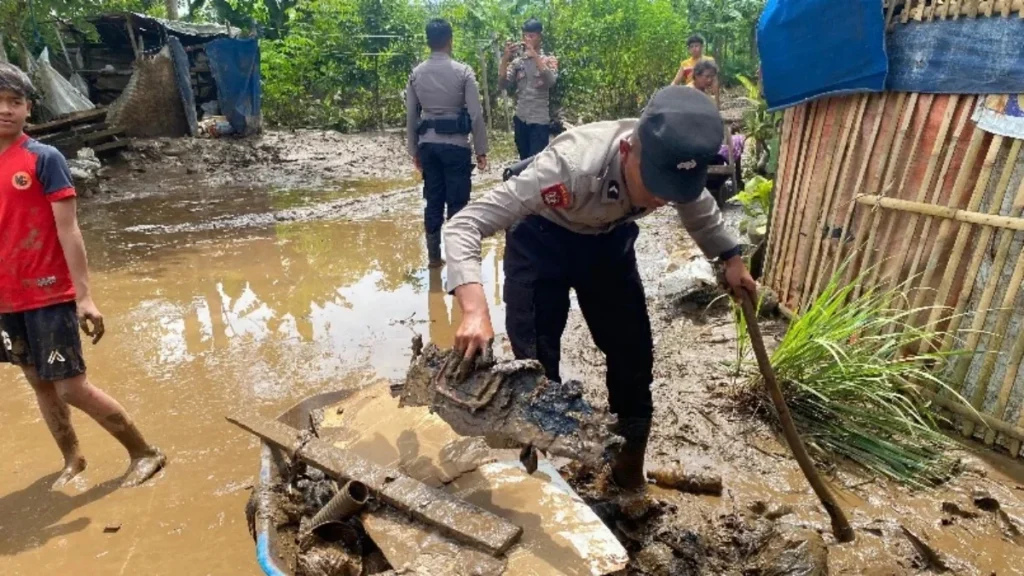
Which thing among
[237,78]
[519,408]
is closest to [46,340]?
[519,408]

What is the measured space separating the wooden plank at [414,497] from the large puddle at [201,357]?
73cm

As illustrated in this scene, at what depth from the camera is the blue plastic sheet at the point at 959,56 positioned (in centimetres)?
323

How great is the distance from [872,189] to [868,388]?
128cm

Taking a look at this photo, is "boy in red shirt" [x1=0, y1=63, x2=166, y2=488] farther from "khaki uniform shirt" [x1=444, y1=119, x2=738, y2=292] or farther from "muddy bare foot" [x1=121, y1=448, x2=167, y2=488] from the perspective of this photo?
"khaki uniform shirt" [x1=444, y1=119, x2=738, y2=292]

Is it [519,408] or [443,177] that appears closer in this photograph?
[519,408]

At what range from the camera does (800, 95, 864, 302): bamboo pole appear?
4.28 m

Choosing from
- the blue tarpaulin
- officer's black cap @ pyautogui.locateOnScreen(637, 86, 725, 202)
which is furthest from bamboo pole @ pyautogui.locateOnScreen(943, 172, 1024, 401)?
the blue tarpaulin

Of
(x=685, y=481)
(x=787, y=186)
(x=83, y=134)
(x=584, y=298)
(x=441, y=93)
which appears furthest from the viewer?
(x=83, y=134)

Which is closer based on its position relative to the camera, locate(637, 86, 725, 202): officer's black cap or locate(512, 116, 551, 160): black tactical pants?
locate(637, 86, 725, 202): officer's black cap

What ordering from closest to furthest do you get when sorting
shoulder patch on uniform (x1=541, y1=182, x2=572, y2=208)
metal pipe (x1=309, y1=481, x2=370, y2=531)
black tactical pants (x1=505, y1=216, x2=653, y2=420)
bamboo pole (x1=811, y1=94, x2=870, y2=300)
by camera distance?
metal pipe (x1=309, y1=481, x2=370, y2=531), shoulder patch on uniform (x1=541, y1=182, x2=572, y2=208), black tactical pants (x1=505, y1=216, x2=653, y2=420), bamboo pole (x1=811, y1=94, x2=870, y2=300)

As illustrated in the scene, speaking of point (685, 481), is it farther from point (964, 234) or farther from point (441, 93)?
point (441, 93)

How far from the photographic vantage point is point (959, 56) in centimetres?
348

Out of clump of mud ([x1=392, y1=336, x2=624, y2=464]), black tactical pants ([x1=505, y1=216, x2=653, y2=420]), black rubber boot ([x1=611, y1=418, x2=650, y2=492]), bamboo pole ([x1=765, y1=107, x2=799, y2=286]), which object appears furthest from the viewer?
bamboo pole ([x1=765, y1=107, x2=799, y2=286])

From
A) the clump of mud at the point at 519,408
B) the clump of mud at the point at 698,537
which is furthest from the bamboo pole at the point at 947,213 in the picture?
the clump of mud at the point at 519,408
